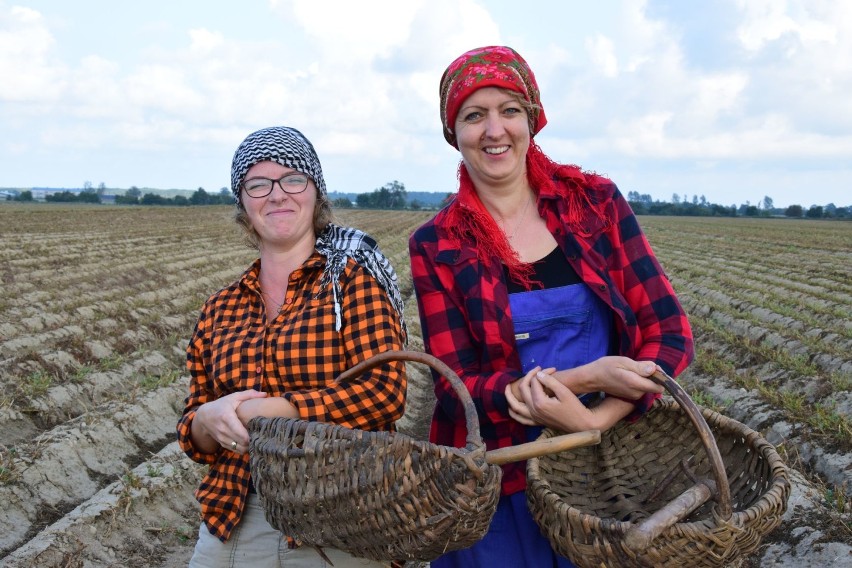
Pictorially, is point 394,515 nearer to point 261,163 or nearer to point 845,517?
point 261,163

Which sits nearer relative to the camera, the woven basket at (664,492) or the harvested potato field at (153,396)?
the woven basket at (664,492)

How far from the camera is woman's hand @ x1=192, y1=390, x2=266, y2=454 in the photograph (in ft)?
6.89

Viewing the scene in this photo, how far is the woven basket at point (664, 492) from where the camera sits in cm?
167

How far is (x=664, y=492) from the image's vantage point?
221 centimetres

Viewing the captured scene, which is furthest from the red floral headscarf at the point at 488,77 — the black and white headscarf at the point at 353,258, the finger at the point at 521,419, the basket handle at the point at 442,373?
the finger at the point at 521,419

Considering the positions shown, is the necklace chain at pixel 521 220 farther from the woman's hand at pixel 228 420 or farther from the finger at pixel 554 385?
the woman's hand at pixel 228 420

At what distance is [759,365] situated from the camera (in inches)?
293

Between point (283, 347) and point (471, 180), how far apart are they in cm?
74

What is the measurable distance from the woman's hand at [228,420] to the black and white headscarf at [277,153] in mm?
670

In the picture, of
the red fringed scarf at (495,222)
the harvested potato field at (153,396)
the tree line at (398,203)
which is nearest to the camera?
the red fringed scarf at (495,222)

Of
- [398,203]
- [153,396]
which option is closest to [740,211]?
[398,203]

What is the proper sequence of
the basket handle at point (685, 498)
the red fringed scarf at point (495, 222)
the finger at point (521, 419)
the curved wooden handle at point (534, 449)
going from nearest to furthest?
the basket handle at point (685, 498), the curved wooden handle at point (534, 449), the finger at point (521, 419), the red fringed scarf at point (495, 222)

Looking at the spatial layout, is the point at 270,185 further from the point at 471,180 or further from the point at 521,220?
the point at 521,220

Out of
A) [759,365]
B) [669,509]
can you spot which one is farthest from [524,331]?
[759,365]
